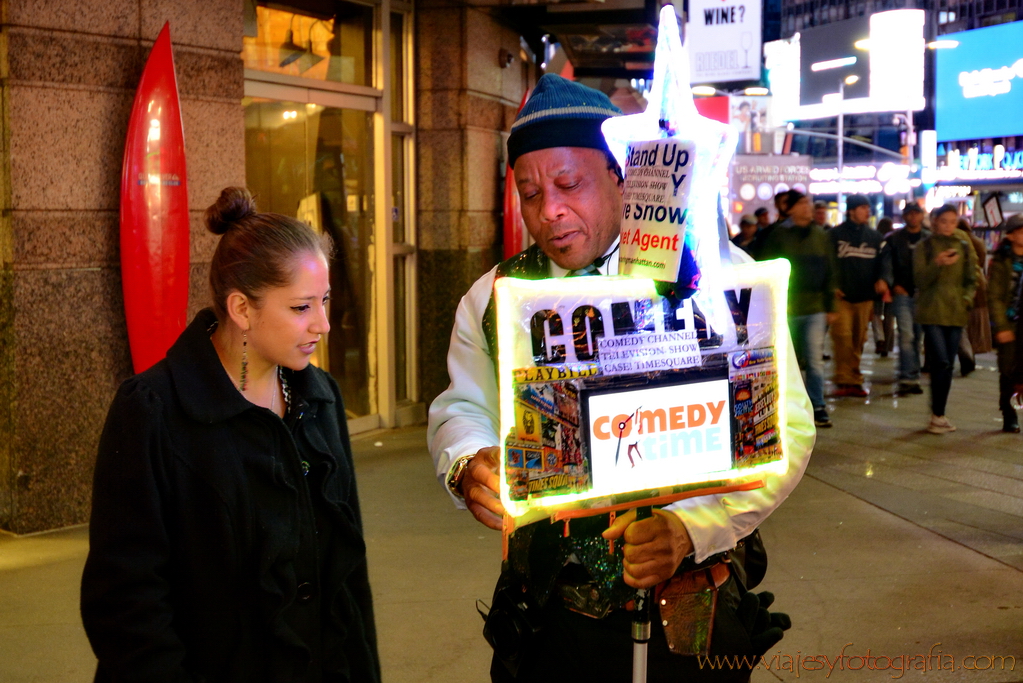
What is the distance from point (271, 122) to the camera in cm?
765

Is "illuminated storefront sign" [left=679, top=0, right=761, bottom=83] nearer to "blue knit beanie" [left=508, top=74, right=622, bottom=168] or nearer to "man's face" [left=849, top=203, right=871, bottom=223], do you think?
"man's face" [left=849, top=203, right=871, bottom=223]

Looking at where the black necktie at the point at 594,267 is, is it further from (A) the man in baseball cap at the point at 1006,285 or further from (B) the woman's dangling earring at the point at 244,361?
(A) the man in baseball cap at the point at 1006,285

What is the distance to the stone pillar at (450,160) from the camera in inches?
348

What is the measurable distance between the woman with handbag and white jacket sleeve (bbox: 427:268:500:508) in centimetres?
752

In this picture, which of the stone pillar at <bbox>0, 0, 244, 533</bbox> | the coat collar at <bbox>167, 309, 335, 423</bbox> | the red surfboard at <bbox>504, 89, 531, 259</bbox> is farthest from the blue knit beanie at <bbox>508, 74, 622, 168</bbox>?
the red surfboard at <bbox>504, 89, 531, 259</bbox>

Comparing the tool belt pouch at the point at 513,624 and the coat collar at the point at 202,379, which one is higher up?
the coat collar at the point at 202,379

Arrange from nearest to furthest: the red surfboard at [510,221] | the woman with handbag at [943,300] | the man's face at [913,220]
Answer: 1. the woman with handbag at [943,300]
2. the red surfboard at [510,221]
3. the man's face at [913,220]

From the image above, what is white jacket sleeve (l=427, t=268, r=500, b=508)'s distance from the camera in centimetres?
228

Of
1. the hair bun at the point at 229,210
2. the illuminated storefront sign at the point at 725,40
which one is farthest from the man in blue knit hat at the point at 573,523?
the illuminated storefront sign at the point at 725,40

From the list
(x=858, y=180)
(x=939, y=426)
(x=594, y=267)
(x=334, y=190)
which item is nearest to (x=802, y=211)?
(x=939, y=426)

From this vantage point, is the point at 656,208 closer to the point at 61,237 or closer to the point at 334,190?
the point at 61,237

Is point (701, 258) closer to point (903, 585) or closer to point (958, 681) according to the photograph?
point (958, 681)

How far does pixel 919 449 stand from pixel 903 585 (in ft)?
11.4

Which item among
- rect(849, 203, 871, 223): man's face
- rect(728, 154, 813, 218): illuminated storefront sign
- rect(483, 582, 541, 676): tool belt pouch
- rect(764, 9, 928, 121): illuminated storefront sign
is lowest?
rect(483, 582, 541, 676): tool belt pouch
